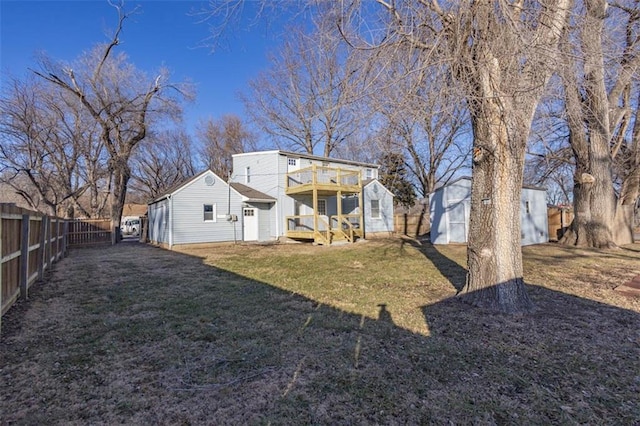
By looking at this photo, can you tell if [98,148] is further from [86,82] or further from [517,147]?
[517,147]

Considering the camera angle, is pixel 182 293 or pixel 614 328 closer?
pixel 614 328

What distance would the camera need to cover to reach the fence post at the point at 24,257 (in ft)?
17.3

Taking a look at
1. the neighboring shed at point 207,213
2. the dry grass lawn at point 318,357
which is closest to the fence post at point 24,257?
the dry grass lawn at point 318,357

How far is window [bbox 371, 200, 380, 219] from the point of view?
20.1 metres

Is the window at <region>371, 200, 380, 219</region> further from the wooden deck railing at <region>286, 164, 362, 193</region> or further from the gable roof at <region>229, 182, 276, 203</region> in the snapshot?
the gable roof at <region>229, 182, 276, 203</region>

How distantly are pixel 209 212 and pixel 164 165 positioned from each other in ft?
58.3

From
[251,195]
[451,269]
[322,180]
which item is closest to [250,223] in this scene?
[251,195]

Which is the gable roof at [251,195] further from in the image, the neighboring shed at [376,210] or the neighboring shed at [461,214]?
the neighboring shed at [461,214]

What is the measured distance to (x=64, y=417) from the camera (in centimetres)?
229

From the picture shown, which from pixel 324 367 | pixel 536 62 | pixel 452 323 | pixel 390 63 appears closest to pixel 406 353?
pixel 324 367

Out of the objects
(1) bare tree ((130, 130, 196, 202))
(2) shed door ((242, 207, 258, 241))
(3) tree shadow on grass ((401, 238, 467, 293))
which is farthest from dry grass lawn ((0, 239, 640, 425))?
(1) bare tree ((130, 130, 196, 202))

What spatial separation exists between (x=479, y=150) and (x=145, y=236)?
65.0 feet

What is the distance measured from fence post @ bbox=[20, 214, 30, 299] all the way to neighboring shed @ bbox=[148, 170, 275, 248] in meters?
9.44

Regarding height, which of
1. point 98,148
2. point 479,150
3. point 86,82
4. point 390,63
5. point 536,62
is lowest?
point 479,150
